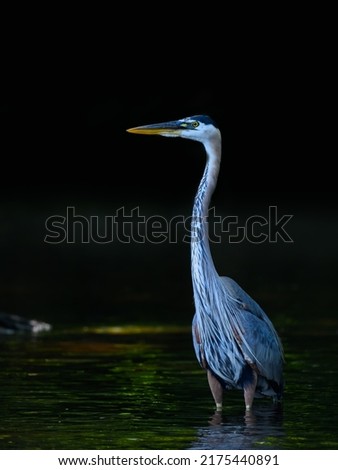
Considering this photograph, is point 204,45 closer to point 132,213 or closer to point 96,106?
point 96,106

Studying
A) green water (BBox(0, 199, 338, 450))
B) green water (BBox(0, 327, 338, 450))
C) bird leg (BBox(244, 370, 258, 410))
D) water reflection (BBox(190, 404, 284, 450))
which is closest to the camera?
water reflection (BBox(190, 404, 284, 450))

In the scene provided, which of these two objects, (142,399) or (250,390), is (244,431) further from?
(142,399)

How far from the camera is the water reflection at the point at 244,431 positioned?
977cm

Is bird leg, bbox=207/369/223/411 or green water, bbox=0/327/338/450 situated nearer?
green water, bbox=0/327/338/450

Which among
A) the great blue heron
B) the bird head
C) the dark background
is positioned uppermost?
the dark background

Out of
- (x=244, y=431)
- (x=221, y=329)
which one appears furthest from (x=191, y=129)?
(x=244, y=431)

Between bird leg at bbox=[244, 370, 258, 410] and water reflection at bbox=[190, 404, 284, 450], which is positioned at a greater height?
bird leg at bbox=[244, 370, 258, 410]

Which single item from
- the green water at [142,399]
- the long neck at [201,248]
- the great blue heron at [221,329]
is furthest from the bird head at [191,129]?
the green water at [142,399]
